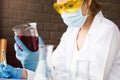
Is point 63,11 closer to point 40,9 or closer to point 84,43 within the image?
point 84,43

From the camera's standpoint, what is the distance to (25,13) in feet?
11.8

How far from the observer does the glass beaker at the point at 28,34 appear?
50.4 inches

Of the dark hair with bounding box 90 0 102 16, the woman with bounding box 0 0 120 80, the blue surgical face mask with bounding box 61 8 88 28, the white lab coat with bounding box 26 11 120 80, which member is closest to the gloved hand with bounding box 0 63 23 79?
the woman with bounding box 0 0 120 80

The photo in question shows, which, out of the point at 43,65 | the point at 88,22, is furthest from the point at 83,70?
the point at 88,22

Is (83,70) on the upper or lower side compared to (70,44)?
upper

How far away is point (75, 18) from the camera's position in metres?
1.60

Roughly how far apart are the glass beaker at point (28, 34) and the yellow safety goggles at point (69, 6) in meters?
0.15

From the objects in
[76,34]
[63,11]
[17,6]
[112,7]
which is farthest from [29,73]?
[112,7]

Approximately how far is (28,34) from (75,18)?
1.29 ft

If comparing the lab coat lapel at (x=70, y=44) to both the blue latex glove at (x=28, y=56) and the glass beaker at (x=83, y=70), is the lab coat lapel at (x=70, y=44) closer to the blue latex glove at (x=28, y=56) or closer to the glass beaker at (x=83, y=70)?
the blue latex glove at (x=28, y=56)

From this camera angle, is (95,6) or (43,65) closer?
(43,65)

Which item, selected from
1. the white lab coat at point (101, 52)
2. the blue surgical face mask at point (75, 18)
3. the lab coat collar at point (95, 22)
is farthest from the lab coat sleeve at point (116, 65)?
the blue surgical face mask at point (75, 18)

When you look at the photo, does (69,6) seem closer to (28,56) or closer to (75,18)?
(75,18)

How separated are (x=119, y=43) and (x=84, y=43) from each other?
19 centimetres
